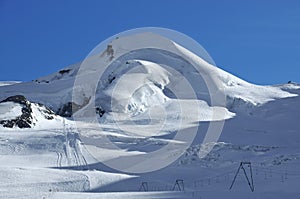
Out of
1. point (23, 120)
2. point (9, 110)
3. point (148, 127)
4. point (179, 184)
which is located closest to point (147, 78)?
point (148, 127)

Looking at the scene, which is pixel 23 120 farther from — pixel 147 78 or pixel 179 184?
pixel 179 184

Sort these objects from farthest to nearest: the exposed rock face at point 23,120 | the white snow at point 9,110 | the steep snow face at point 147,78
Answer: the steep snow face at point 147,78 → the white snow at point 9,110 → the exposed rock face at point 23,120

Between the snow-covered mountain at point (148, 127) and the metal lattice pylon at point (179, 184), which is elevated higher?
the snow-covered mountain at point (148, 127)

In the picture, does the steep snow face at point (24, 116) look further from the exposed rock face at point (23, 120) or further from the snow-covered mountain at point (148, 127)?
the snow-covered mountain at point (148, 127)

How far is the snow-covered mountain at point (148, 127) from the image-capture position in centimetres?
2591

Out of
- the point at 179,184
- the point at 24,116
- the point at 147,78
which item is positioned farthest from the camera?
the point at 147,78

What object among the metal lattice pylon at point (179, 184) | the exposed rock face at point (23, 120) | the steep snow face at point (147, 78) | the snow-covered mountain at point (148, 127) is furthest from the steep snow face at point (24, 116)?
the metal lattice pylon at point (179, 184)

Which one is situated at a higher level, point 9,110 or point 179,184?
Result: point 9,110

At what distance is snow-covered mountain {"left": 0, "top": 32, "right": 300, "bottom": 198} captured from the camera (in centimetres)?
2591

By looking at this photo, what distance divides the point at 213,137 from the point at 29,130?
15.5 m

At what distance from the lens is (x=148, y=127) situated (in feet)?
157

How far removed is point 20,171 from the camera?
88.6ft

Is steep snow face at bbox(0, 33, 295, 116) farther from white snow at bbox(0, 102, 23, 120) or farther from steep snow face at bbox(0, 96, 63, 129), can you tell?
white snow at bbox(0, 102, 23, 120)

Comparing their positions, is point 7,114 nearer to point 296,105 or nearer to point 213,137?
point 213,137
